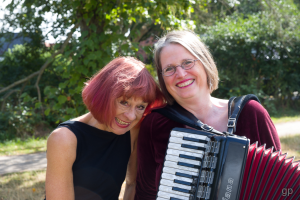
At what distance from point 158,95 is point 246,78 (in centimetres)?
722

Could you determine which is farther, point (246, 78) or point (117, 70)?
point (246, 78)

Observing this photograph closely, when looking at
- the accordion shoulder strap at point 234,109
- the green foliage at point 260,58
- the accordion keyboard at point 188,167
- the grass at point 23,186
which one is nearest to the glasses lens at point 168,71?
the accordion shoulder strap at point 234,109

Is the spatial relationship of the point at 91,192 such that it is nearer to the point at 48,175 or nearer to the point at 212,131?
the point at 48,175

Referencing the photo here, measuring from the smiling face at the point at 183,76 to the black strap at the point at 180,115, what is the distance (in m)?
0.09

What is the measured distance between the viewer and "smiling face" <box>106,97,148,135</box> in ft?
5.82

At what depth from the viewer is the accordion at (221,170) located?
4.44 feet

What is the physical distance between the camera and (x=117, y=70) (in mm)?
1762

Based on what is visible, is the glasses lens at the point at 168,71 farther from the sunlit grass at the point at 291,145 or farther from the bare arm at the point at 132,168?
the sunlit grass at the point at 291,145

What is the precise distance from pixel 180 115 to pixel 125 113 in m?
0.35

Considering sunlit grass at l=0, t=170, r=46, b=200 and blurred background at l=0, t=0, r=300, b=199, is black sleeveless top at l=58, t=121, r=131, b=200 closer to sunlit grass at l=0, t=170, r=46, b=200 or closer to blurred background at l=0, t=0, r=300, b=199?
sunlit grass at l=0, t=170, r=46, b=200

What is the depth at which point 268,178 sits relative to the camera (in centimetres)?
142

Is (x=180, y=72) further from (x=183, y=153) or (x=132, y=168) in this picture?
(x=132, y=168)

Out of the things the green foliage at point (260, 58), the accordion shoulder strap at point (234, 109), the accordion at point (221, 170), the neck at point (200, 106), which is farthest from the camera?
the green foliage at point (260, 58)

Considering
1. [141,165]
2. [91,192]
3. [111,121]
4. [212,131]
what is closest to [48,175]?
[91,192]
